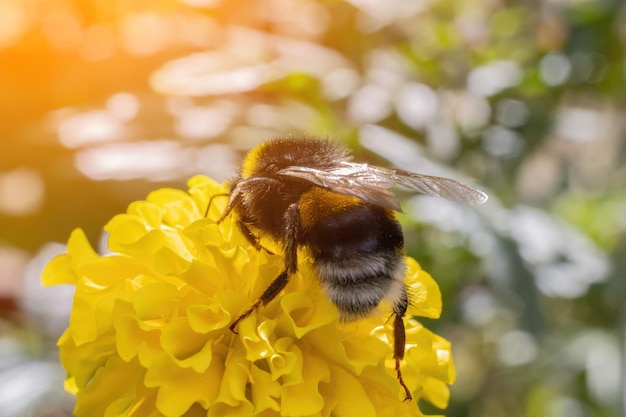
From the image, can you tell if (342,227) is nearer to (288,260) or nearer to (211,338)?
(288,260)

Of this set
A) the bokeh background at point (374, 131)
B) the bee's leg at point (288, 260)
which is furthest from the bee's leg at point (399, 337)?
the bokeh background at point (374, 131)

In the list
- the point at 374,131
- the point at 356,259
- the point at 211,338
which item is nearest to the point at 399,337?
the point at 356,259

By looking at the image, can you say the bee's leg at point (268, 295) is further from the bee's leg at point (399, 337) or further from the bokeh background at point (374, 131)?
the bokeh background at point (374, 131)

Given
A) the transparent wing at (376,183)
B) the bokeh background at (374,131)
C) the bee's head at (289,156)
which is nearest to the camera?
the transparent wing at (376,183)

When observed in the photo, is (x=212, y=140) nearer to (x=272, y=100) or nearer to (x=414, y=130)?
(x=272, y=100)

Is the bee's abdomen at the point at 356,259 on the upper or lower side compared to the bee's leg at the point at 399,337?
upper

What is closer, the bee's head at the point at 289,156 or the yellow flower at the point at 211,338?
the yellow flower at the point at 211,338

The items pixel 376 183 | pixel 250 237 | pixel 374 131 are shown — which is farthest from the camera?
pixel 374 131

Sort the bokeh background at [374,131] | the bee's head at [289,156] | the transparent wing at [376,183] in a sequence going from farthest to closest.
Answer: the bokeh background at [374,131], the bee's head at [289,156], the transparent wing at [376,183]
